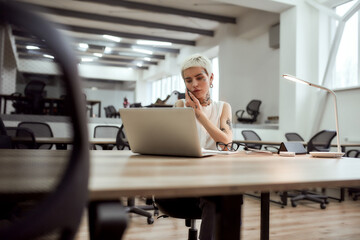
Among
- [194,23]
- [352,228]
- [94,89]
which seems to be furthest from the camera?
[94,89]

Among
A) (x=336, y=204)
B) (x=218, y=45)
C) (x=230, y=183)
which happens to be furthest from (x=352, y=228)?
(x=218, y=45)

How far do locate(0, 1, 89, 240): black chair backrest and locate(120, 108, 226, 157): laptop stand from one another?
74cm

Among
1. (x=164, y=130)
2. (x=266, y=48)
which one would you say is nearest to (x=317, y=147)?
(x=164, y=130)

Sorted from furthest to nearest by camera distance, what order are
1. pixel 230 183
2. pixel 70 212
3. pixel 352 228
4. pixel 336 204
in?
pixel 336 204
pixel 352 228
pixel 230 183
pixel 70 212

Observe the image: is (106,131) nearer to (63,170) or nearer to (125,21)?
(63,170)

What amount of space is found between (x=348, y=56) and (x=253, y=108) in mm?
2794

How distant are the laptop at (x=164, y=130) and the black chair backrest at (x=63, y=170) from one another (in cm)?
74

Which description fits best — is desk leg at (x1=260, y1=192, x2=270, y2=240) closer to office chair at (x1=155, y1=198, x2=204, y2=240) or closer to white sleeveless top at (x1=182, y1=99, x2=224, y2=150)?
office chair at (x1=155, y1=198, x2=204, y2=240)

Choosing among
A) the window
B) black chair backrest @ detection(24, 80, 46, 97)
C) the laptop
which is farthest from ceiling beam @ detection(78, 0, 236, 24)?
the laptop

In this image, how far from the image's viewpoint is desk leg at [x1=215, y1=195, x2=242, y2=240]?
751 millimetres

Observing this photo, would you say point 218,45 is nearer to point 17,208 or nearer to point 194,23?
point 194,23

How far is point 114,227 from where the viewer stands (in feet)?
1.83

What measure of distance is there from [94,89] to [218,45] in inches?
410

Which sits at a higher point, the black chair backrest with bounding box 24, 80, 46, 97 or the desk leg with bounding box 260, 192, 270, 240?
the black chair backrest with bounding box 24, 80, 46, 97
